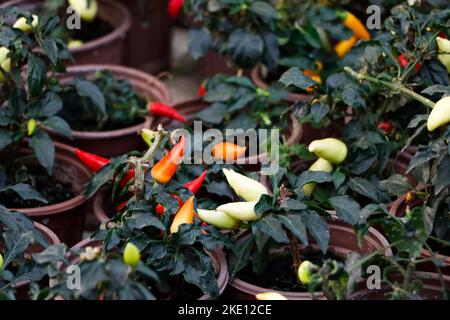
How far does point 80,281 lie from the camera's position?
1621 mm

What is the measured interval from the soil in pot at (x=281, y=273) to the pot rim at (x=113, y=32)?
1.40 m

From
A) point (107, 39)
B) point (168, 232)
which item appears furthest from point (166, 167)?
point (107, 39)

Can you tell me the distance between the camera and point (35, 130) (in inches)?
96.0

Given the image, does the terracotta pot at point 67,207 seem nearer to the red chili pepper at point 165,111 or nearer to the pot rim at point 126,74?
the red chili pepper at point 165,111

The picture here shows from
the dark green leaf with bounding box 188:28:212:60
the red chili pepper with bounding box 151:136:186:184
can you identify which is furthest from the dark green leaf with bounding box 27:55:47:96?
the dark green leaf with bounding box 188:28:212:60

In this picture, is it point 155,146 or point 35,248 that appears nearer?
point 155,146

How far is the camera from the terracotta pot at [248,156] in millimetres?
2494

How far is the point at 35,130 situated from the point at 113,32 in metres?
1.07

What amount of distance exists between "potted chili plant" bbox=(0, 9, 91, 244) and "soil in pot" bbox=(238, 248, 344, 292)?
0.57 meters

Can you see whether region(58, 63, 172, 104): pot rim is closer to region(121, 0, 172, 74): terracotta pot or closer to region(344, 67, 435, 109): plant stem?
region(121, 0, 172, 74): terracotta pot

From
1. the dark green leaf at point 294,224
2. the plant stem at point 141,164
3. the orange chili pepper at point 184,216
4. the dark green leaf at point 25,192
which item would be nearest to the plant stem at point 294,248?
the dark green leaf at point 294,224

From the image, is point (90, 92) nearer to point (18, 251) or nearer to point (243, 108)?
point (243, 108)
